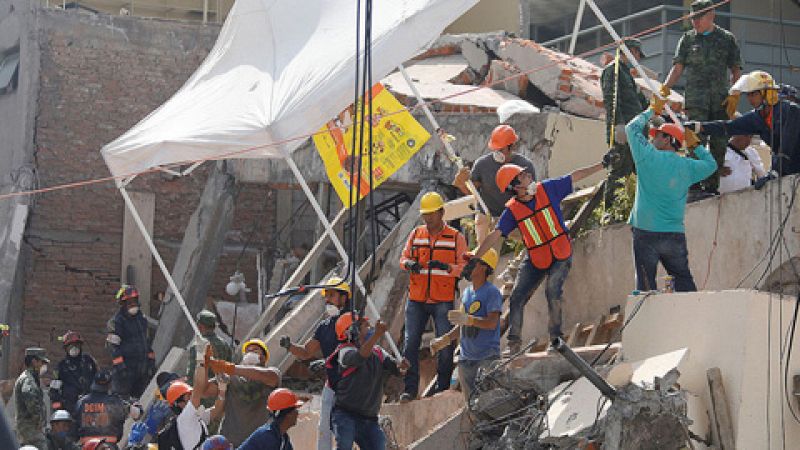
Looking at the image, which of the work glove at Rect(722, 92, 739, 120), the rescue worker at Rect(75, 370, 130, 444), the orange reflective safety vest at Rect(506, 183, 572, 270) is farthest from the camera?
the rescue worker at Rect(75, 370, 130, 444)

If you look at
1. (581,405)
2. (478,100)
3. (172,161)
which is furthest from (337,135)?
(581,405)

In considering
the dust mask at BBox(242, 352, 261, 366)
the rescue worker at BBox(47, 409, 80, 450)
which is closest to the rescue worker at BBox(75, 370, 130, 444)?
the rescue worker at BBox(47, 409, 80, 450)

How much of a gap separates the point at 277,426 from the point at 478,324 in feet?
5.48

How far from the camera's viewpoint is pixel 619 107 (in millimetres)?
11695

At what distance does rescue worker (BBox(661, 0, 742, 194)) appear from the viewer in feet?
36.9

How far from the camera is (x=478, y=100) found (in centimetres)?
1616

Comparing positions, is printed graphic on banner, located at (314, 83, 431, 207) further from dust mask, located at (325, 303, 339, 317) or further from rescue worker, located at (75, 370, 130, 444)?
rescue worker, located at (75, 370, 130, 444)

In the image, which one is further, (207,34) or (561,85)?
(207,34)

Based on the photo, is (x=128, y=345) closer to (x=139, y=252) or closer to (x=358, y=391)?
(x=139, y=252)

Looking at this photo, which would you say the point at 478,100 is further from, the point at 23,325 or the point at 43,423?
the point at 23,325

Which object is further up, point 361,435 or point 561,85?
point 561,85

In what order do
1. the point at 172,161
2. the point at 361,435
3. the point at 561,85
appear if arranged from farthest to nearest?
the point at 561,85 → the point at 172,161 → the point at 361,435

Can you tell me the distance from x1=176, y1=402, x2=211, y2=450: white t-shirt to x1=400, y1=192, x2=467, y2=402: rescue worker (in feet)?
5.45

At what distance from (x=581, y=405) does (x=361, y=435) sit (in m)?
1.97
